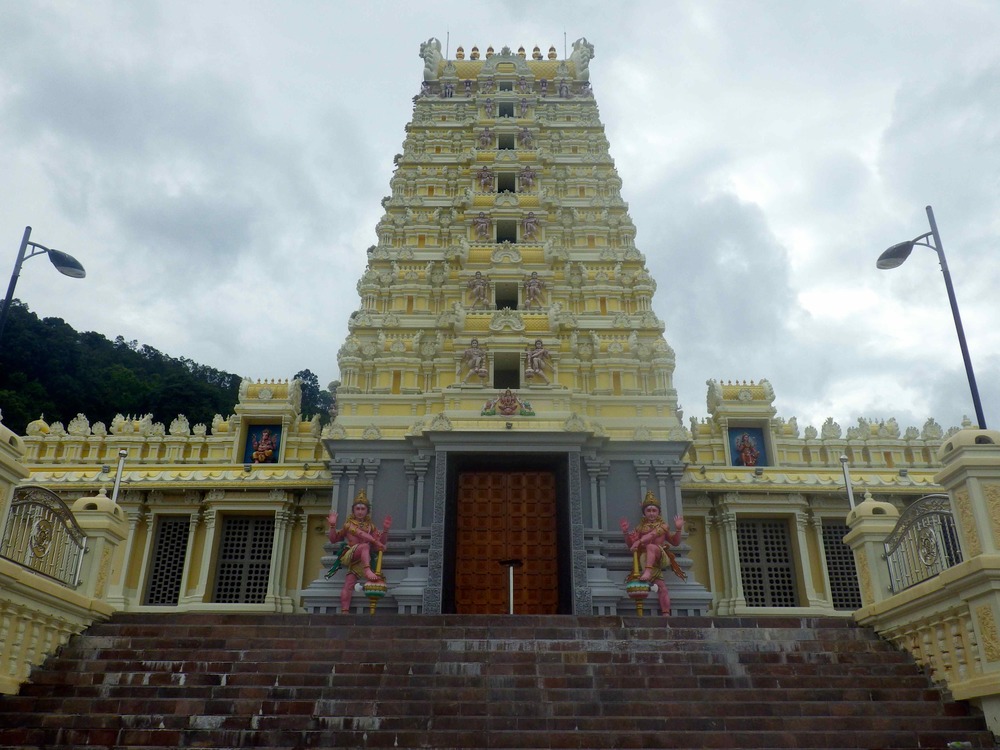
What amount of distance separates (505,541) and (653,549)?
3681 mm

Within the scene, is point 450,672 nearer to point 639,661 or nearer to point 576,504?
point 639,661

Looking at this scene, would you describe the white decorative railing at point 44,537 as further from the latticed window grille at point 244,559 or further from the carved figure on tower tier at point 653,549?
the carved figure on tower tier at point 653,549

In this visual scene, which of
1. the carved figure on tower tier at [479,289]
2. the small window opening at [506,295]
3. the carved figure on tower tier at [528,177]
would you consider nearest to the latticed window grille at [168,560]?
the carved figure on tower tier at [479,289]

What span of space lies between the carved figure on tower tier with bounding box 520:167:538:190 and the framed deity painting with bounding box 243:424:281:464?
10.8 metres

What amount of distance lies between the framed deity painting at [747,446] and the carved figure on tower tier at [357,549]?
11046 mm

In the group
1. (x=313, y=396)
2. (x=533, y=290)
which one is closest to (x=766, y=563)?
(x=533, y=290)

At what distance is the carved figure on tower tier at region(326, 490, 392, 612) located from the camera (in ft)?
54.9

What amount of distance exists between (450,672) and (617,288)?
1440cm

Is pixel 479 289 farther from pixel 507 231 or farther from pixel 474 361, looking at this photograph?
pixel 507 231

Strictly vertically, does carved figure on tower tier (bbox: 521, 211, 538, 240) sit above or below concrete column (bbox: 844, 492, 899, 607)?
above

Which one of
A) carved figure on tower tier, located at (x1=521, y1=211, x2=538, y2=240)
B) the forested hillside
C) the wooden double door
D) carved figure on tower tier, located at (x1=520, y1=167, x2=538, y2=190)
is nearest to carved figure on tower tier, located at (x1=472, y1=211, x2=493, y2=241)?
carved figure on tower tier, located at (x1=521, y1=211, x2=538, y2=240)

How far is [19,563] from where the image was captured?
1109 centimetres

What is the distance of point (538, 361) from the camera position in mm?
20281

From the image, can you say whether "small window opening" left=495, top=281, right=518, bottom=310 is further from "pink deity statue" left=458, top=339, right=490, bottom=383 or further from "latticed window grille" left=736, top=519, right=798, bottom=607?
"latticed window grille" left=736, top=519, right=798, bottom=607
